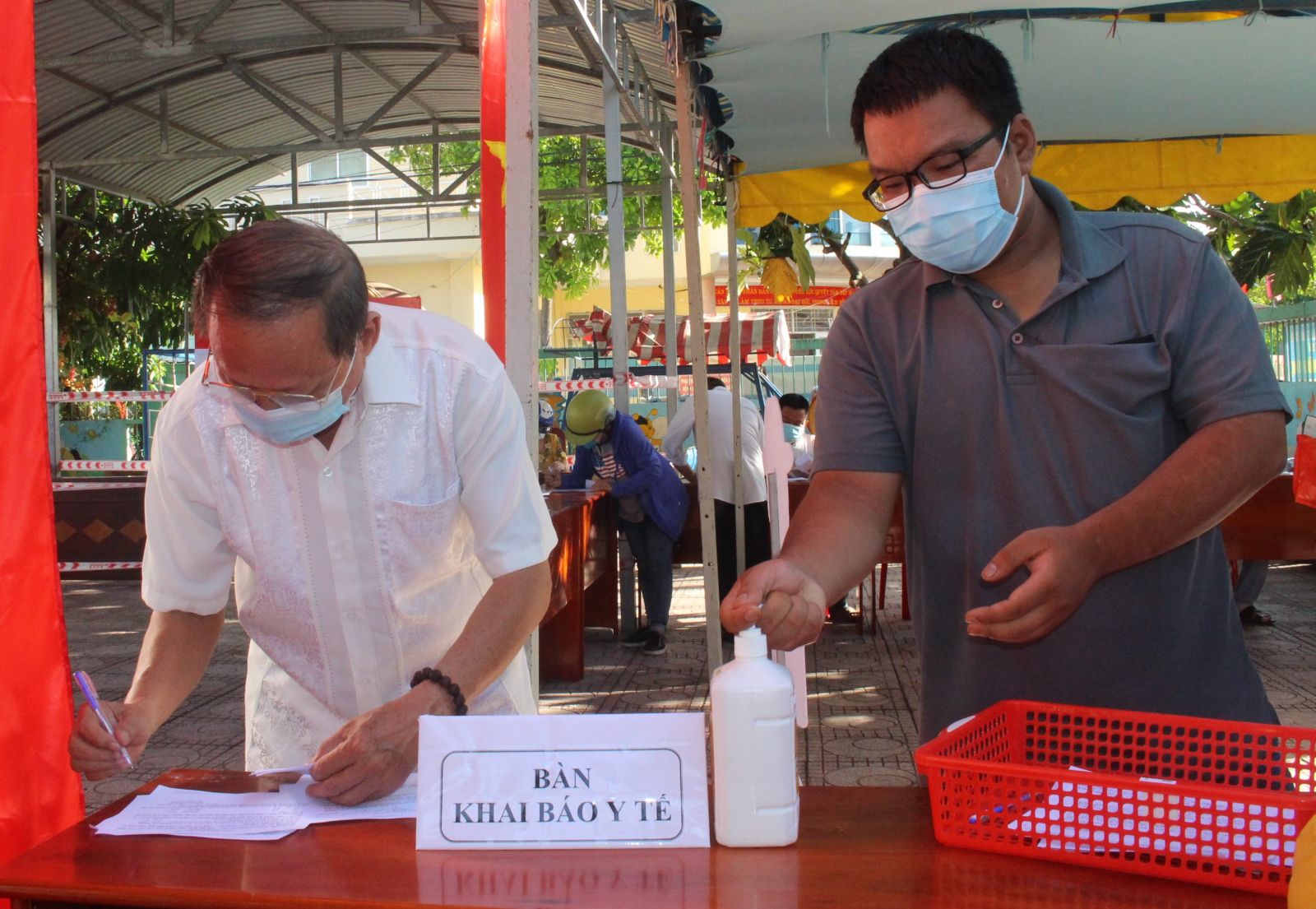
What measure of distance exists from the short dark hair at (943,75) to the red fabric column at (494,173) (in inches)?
39.0

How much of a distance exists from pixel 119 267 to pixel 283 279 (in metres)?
13.2

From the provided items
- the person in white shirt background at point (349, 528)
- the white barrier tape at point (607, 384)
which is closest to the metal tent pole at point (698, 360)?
the person in white shirt background at point (349, 528)

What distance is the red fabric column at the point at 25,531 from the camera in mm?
1615

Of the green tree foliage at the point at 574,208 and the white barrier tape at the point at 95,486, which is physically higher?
the green tree foliage at the point at 574,208

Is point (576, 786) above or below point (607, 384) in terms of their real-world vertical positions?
below

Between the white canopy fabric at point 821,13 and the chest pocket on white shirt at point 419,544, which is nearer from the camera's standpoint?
the chest pocket on white shirt at point 419,544

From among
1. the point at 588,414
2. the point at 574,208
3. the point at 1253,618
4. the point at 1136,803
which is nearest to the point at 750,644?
the point at 1136,803

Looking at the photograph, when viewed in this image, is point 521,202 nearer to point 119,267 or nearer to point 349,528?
point 349,528

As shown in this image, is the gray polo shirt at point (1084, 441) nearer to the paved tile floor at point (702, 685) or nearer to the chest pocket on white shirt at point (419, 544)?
the chest pocket on white shirt at point (419, 544)

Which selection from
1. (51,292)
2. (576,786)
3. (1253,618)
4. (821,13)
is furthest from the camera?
(51,292)

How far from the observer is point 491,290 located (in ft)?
8.36

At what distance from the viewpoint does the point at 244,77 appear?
12031 mm

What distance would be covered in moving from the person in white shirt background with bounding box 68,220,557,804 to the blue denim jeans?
209 inches

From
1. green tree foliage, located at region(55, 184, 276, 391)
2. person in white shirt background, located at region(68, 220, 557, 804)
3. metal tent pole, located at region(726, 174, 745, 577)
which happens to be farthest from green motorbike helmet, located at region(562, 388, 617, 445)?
green tree foliage, located at region(55, 184, 276, 391)
